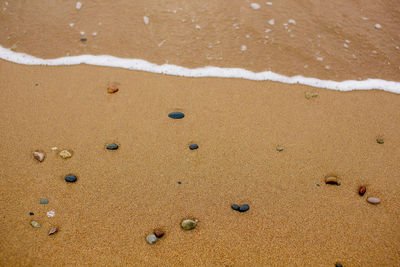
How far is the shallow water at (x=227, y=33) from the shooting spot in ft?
12.3

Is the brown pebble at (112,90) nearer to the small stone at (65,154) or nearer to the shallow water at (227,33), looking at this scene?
the shallow water at (227,33)

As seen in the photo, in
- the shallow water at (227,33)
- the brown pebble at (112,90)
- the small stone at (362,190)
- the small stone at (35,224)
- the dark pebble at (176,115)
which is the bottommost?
the small stone at (35,224)

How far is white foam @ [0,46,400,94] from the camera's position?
11.4 ft

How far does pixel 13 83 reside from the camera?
317cm

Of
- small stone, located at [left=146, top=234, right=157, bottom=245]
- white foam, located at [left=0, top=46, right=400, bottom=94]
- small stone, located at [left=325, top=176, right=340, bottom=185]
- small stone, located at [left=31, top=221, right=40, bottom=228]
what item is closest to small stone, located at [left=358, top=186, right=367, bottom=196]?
small stone, located at [left=325, top=176, right=340, bottom=185]

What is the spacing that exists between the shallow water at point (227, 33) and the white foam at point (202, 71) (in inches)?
4.2

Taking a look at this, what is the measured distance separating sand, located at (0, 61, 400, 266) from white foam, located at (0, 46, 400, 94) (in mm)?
148

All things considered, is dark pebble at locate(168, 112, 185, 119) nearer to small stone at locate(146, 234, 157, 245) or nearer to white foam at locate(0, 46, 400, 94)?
white foam at locate(0, 46, 400, 94)

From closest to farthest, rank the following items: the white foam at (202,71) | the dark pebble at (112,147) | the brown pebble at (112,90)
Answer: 1. the dark pebble at (112,147)
2. the brown pebble at (112,90)
3. the white foam at (202,71)

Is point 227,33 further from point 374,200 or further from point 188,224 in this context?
point 188,224

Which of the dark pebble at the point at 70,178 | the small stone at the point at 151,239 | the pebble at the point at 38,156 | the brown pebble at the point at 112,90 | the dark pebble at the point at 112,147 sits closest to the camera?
the small stone at the point at 151,239

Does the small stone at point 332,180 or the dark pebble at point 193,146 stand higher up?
the dark pebble at point 193,146

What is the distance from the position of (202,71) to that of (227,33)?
98 centimetres

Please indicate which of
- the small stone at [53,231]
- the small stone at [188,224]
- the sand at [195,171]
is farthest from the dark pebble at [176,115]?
the small stone at [53,231]
